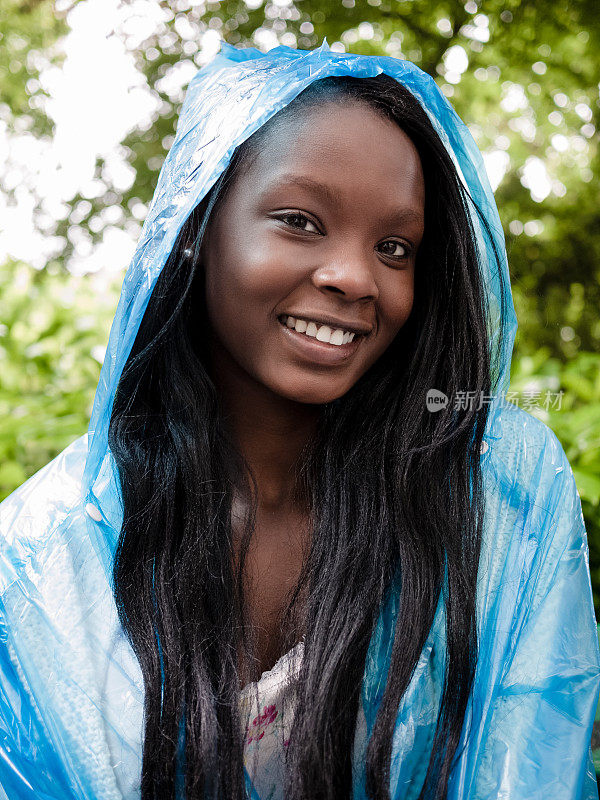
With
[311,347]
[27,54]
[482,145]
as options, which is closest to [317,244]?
[311,347]

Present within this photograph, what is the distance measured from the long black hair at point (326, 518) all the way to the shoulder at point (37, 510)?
141 mm

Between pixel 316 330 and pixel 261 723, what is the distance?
2.29 feet

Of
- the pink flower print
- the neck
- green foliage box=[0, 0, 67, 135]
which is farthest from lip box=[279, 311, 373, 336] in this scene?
green foliage box=[0, 0, 67, 135]

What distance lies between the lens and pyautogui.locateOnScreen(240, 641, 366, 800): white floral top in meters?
1.42

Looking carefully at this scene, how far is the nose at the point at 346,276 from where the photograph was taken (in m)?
1.34

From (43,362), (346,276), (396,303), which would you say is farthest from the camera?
(43,362)

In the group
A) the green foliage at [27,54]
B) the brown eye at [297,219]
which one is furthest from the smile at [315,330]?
the green foliage at [27,54]

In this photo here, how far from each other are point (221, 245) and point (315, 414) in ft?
1.31

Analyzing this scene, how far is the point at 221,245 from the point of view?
144 cm

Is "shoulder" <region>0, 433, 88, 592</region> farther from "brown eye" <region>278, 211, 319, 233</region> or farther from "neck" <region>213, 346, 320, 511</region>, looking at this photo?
"brown eye" <region>278, 211, 319, 233</region>

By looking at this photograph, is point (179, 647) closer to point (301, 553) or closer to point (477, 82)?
point (301, 553)

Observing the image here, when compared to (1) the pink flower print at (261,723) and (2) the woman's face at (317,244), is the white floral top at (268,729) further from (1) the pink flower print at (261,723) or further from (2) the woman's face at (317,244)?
(2) the woman's face at (317,244)

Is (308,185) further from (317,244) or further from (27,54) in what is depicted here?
(27,54)

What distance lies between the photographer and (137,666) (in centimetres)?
139
